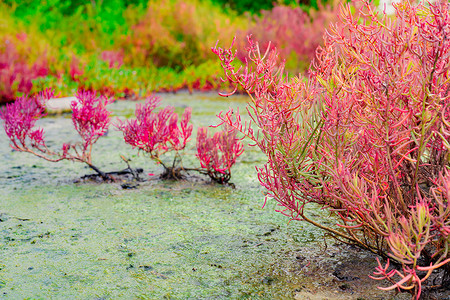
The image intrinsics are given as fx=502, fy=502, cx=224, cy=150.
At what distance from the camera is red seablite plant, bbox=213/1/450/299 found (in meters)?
1.76

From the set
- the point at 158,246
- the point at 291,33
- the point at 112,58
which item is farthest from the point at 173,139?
the point at 112,58

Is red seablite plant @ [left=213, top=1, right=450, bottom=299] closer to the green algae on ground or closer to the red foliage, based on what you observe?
the green algae on ground

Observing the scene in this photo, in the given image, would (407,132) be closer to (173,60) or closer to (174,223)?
(174,223)

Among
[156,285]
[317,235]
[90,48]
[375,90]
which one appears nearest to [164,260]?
[156,285]

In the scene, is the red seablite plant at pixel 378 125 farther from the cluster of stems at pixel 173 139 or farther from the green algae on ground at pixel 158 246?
the cluster of stems at pixel 173 139

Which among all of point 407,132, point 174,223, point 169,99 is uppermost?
point 407,132

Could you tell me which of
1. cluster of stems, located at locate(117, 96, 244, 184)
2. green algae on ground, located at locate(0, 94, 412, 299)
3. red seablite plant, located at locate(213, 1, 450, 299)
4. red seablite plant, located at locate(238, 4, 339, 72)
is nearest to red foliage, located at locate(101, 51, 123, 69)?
red seablite plant, located at locate(238, 4, 339, 72)

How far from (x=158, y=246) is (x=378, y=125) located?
1.40 metres

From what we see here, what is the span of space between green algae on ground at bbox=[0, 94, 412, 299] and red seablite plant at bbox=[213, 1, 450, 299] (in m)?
0.39

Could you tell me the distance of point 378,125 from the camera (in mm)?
1913

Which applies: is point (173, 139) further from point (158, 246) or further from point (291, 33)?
point (291, 33)

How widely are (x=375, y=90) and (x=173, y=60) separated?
11.0 m

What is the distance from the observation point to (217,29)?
40.9 feet

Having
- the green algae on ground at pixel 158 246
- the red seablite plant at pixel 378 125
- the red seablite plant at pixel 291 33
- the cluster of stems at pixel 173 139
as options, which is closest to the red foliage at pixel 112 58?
the red seablite plant at pixel 291 33
